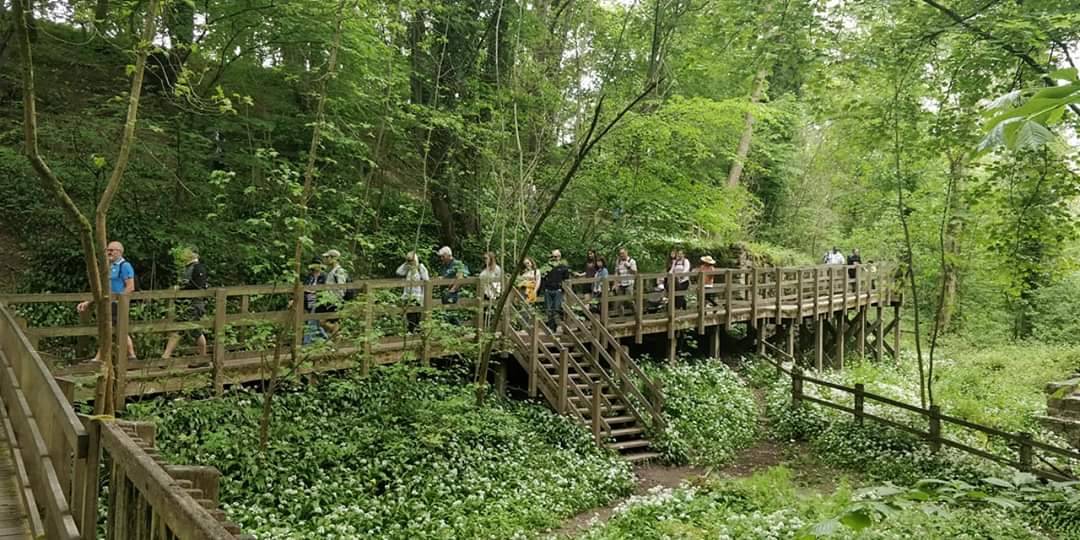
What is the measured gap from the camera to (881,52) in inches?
452

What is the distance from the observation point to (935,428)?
12648 millimetres

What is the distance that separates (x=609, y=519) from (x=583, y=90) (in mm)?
11096

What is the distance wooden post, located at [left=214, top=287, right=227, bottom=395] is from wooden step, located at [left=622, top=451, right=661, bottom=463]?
6435mm

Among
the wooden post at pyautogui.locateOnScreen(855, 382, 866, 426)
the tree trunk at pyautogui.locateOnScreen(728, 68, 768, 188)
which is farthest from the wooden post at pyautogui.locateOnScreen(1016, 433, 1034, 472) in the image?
the tree trunk at pyautogui.locateOnScreen(728, 68, 768, 188)

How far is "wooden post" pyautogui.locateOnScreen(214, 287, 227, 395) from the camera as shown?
9242 millimetres

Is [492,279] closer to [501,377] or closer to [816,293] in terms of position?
[501,377]

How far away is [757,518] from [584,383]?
18.3 feet

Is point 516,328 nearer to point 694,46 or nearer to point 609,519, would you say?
point 609,519

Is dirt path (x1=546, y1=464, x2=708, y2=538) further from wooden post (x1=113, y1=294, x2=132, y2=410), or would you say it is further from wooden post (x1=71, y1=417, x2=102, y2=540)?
wooden post (x1=71, y1=417, x2=102, y2=540)

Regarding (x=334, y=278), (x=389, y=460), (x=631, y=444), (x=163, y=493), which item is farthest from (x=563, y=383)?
(x=163, y=493)

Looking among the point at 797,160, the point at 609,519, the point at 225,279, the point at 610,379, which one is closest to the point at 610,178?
the point at 610,379

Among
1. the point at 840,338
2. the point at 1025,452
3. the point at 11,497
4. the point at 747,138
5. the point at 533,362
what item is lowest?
the point at 1025,452

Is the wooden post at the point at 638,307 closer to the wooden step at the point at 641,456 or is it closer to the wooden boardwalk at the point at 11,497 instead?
the wooden step at the point at 641,456

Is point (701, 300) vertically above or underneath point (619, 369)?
above
